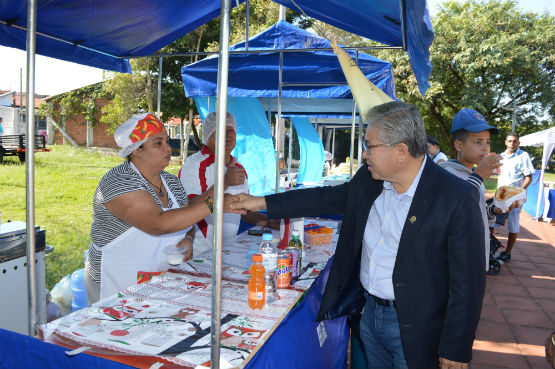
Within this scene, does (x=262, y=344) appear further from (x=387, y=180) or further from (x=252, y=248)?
(x=252, y=248)

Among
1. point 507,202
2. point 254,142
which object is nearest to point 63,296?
point 507,202

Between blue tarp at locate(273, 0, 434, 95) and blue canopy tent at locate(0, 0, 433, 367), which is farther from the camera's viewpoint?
blue tarp at locate(273, 0, 434, 95)

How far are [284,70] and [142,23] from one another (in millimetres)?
2153

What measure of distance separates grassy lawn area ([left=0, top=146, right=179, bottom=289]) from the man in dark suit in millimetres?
4032

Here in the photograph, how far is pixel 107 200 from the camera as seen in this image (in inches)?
89.4

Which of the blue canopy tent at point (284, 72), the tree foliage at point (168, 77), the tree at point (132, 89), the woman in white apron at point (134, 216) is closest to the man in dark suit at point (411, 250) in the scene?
the woman in white apron at point (134, 216)

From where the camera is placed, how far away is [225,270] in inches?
91.5

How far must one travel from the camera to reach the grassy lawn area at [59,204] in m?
5.57

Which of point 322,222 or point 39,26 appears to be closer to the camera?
point 39,26

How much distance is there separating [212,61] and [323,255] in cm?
328

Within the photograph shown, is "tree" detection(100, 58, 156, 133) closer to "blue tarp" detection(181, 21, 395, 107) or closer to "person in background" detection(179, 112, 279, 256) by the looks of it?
"blue tarp" detection(181, 21, 395, 107)

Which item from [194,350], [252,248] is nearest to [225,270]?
[252,248]

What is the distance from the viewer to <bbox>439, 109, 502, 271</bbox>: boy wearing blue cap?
7.82 feet

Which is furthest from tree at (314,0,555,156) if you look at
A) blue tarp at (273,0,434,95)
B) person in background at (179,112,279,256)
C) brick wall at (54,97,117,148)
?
brick wall at (54,97,117,148)
